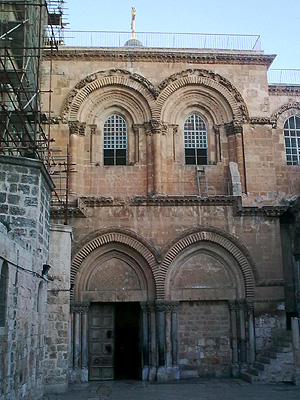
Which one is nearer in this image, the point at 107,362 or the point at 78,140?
the point at 107,362

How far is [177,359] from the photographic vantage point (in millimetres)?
17969

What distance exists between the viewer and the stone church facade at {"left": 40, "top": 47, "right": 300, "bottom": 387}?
719 inches

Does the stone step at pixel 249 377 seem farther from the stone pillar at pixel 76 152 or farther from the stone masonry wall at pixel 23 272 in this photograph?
the stone pillar at pixel 76 152

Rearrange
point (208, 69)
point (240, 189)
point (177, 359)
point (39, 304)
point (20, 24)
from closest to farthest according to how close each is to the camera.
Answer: point (39, 304), point (20, 24), point (177, 359), point (240, 189), point (208, 69)

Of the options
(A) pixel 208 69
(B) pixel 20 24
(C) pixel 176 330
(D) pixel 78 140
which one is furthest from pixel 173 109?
(C) pixel 176 330

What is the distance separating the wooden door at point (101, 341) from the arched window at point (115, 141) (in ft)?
18.0

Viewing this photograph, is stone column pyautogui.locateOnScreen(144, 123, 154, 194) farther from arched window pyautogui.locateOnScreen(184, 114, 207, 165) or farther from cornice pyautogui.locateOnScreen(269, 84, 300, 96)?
cornice pyautogui.locateOnScreen(269, 84, 300, 96)

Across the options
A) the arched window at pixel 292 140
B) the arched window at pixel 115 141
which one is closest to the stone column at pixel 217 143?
the arched window at pixel 292 140

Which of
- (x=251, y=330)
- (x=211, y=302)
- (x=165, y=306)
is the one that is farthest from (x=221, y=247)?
(x=251, y=330)

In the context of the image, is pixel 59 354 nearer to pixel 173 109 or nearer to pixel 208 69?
pixel 173 109

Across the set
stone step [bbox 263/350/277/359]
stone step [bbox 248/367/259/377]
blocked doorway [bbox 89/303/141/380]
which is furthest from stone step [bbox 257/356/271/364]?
blocked doorway [bbox 89/303/141/380]

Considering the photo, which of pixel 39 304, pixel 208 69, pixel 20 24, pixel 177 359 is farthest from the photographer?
pixel 208 69

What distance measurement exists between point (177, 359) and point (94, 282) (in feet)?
12.9

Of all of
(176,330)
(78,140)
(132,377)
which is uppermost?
(78,140)
